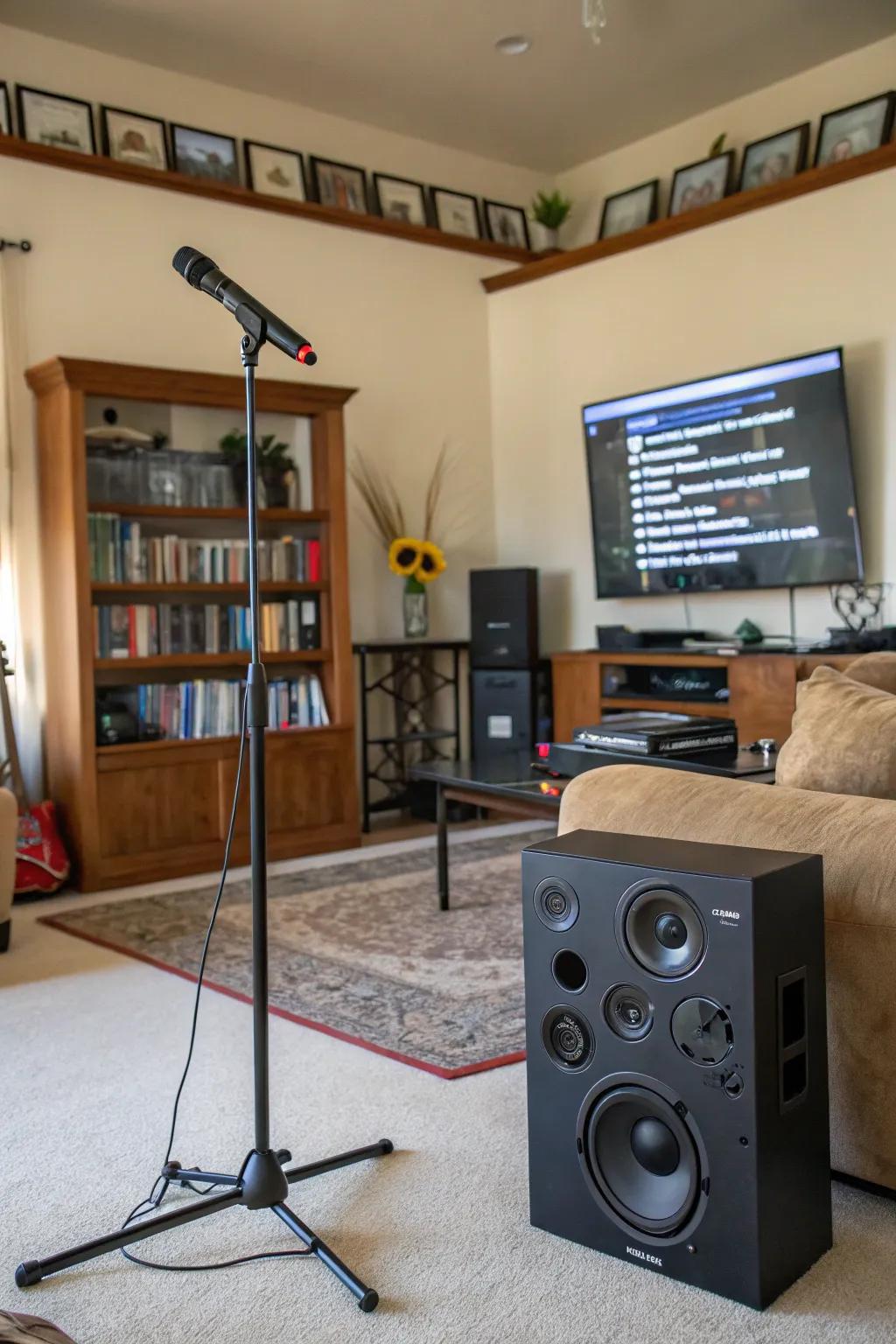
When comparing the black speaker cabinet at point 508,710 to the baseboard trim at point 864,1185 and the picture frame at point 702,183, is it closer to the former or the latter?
the picture frame at point 702,183

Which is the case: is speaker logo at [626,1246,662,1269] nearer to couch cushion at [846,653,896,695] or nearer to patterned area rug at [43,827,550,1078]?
patterned area rug at [43,827,550,1078]

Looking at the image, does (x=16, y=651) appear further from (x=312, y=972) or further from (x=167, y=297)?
(x=312, y=972)

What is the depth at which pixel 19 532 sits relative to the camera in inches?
186

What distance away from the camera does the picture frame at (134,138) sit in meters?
4.96

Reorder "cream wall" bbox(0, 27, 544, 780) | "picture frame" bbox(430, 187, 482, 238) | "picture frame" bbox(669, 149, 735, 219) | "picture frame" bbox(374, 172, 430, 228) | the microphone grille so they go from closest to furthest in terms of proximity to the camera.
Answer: the microphone grille
"cream wall" bbox(0, 27, 544, 780)
"picture frame" bbox(669, 149, 735, 219)
"picture frame" bbox(374, 172, 430, 228)
"picture frame" bbox(430, 187, 482, 238)

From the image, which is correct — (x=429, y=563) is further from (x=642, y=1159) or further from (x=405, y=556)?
(x=642, y=1159)

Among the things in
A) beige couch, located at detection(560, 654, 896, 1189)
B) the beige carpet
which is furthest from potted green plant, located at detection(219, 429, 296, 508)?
beige couch, located at detection(560, 654, 896, 1189)

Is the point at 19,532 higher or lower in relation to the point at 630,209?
lower

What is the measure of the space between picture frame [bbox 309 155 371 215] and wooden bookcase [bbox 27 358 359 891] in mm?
1100

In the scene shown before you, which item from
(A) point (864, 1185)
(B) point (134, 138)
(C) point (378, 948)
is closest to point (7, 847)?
(C) point (378, 948)

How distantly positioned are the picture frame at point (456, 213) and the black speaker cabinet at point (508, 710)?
2211 mm

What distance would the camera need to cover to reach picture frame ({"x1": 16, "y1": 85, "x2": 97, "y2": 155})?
15.5 ft

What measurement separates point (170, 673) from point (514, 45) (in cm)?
294

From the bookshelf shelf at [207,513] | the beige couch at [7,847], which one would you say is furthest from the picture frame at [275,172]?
the beige couch at [7,847]
